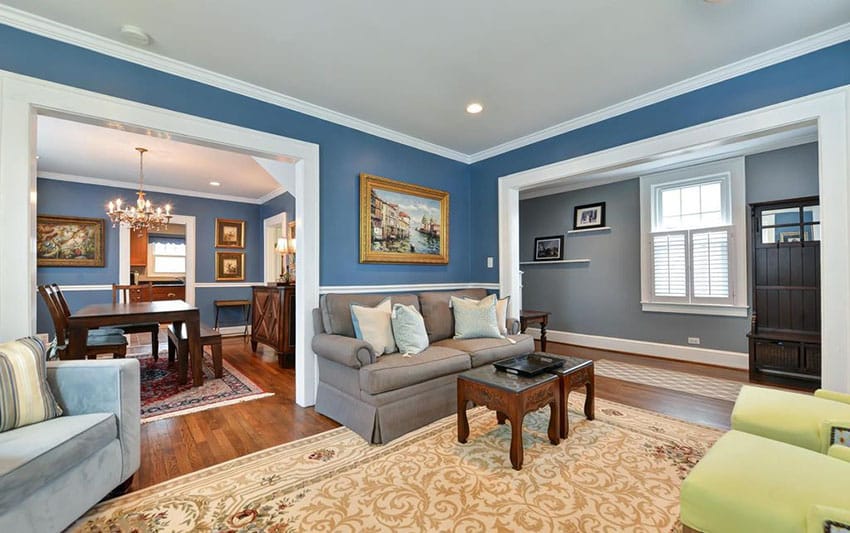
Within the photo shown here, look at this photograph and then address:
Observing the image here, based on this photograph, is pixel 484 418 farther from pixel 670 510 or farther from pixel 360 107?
pixel 360 107

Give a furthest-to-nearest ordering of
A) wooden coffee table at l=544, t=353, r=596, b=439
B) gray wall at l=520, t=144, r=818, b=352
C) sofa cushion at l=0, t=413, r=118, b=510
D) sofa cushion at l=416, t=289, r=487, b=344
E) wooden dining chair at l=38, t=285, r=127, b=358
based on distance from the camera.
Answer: gray wall at l=520, t=144, r=818, b=352, sofa cushion at l=416, t=289, r=487, b=344, wooden dining chair at l=38, t=285, r=127, b=358, wooden coffee table at l=544, t=353, r=596, b=439, sofa cushion at l=0, t=413, r=118, b=510

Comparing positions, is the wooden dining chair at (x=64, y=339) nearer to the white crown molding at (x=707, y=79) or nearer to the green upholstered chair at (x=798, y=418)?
the white crown molding at (x=707, y=79)

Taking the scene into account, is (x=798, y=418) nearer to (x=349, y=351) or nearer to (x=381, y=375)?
(x=381, y=375)

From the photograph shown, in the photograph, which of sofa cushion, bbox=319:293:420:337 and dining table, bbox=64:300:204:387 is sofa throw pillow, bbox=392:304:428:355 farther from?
dining table, bbox=64:300:204:387

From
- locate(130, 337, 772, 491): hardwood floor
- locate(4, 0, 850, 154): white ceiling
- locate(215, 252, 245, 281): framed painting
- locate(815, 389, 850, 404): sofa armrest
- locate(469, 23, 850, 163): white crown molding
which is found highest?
locate(4, 0, 850, 154): white ceiling

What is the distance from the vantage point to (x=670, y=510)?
1.78 meters

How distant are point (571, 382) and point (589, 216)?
12.8 feet

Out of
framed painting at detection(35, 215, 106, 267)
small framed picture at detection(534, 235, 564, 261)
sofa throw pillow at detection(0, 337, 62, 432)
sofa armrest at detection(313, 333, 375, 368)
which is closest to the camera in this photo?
sofa throw pillow at detection(0, 337, 62, 432)

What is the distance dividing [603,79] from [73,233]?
293 inches

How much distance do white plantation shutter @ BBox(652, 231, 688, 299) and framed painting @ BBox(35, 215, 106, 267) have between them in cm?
838

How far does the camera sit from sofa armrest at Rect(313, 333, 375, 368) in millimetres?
2598

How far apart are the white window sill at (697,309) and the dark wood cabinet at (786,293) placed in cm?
32

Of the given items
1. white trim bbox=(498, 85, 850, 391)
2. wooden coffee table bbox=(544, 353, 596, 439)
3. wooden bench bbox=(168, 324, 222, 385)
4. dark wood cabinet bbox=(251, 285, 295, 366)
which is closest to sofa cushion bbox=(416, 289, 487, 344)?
wooden coffee table bbox=(544, 353, 596, 439)

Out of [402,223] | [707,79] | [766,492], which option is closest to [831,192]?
[707,79]
